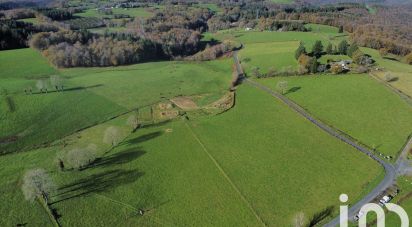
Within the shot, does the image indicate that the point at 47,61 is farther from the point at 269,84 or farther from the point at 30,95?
the point at 269,84

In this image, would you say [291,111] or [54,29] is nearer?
[291,111]

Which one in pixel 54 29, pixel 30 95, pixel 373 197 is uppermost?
pixel 54 29

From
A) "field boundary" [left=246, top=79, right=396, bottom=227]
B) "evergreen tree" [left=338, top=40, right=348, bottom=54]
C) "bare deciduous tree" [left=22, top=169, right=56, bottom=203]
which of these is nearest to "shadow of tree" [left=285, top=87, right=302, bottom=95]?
"field boundary" [left=246, top=79, right=396, bottom=227]

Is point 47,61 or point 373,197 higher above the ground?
point 47,61

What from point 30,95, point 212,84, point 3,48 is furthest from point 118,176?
point 3,48

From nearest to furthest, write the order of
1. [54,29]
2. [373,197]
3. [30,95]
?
1. [373,197]
2. [30,95]
3. [54,29]

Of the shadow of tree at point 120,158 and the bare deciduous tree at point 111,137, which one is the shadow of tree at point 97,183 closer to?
the shadow of tree at point 120,158
